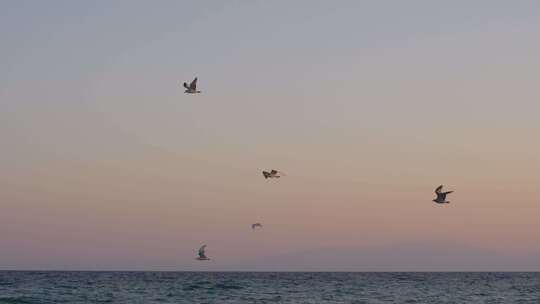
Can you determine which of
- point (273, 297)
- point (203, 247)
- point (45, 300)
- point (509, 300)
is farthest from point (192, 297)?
point (509, 300)

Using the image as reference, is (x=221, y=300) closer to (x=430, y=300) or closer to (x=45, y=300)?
(x=45, y=300)

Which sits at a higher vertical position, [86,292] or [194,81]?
[194,81]

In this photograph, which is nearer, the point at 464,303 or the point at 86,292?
the point at 464,303

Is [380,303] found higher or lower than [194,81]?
lower

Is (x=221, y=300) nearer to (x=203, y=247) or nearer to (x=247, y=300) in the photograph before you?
(x=247, y=300)

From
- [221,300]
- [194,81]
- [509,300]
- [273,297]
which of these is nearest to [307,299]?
[273,297]

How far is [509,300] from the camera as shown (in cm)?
8262

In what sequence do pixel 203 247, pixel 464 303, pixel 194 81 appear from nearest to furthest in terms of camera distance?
pixel 194 81 < pixel 203 247 < pixel 464 303

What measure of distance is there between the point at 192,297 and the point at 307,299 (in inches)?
394

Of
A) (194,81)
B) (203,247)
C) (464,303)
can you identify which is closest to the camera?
(194,81)

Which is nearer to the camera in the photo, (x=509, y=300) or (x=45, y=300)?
(x=45, y=300)

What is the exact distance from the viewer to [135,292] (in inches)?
3620

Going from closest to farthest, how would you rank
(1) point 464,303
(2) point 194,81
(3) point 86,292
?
(2) point 194,81, (1) point 464,303, (3) point 86,292

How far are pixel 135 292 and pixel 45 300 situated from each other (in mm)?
18727
